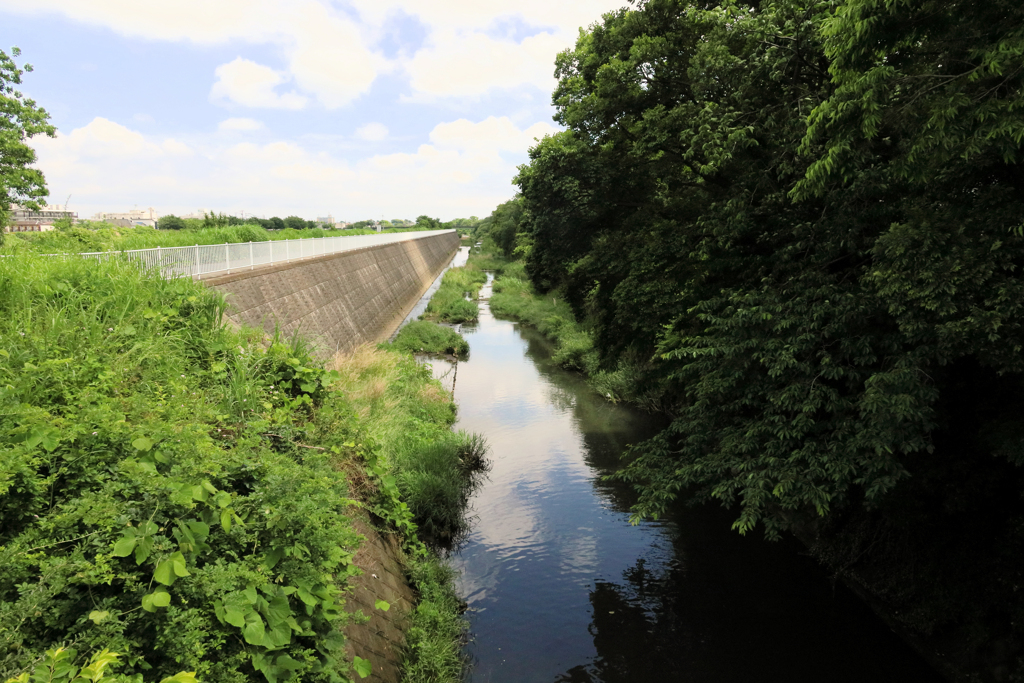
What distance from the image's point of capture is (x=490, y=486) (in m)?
12.9

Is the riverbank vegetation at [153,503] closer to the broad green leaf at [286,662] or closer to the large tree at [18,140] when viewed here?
the broad green leaf at [286,662]

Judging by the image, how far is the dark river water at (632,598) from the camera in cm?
791

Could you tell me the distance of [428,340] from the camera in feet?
80.5

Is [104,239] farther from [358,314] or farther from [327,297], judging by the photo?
[358,314]

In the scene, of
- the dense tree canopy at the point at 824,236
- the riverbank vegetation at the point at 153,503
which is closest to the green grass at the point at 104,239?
the riverbank vegetation at the point at 153,503

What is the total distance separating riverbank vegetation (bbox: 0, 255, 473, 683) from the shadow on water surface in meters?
2.30

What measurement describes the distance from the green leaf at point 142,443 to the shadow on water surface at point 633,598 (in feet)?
17.5

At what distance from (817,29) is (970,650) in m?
8.19

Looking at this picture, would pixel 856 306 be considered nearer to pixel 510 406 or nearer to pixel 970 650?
pixel 970 650

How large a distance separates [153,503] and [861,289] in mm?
7354

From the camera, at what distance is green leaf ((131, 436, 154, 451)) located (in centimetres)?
374

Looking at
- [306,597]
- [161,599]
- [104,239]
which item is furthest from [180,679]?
[104,239]

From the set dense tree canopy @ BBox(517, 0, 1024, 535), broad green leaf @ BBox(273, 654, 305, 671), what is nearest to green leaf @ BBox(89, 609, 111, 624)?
broad green leaf @ BBox(273, 654, 305, 671)

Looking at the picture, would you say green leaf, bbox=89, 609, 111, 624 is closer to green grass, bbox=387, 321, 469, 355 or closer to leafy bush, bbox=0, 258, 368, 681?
leafy bush, bbox=0, 258, 368, 681
